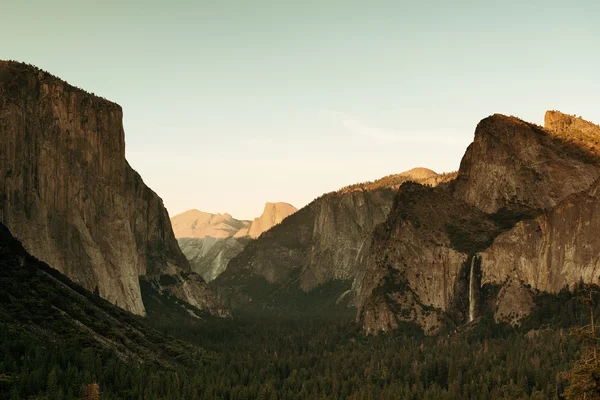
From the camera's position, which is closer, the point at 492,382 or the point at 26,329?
the point at 26,329

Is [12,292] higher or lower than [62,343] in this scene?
higher

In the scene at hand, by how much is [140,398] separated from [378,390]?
6432 centimetres

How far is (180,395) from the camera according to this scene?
583ft

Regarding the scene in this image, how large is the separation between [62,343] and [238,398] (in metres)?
43.3

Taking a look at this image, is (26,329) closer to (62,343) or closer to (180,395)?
(62,343)

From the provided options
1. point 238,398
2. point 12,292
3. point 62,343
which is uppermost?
point 12,292

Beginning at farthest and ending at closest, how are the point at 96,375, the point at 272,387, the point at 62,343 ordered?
1. the point at 272,387
2. the point at 62,343
3. the point at 96,375

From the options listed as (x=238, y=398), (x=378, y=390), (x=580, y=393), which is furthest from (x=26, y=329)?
(x=580, y=393)

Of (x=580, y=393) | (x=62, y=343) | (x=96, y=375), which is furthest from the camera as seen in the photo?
(x=62, y=343)

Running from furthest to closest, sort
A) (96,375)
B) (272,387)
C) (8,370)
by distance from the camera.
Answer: (272,387) → (96,375) → (8,370)

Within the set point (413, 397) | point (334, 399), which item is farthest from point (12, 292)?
point (413, 397)

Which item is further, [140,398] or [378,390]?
[378,390]

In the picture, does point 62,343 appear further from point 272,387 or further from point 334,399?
point 334,399

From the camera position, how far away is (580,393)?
8200cm
